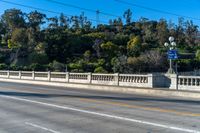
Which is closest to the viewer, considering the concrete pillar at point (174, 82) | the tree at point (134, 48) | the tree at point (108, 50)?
the concrete pillar at point (174, 82)

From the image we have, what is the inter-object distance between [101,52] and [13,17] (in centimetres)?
4681

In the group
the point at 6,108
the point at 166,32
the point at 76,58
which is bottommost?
the point at 6,108

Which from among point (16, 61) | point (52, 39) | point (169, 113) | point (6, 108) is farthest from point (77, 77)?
point (52, 39)

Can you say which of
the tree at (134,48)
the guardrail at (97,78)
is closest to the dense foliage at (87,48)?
the tree at (134,48)

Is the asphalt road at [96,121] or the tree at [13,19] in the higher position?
the tree at [13,19]

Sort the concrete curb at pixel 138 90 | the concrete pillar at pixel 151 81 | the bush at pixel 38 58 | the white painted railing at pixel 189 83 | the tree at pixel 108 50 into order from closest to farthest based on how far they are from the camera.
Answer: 1. the concrete curb at pixel 138 90
2. the white painted railing at pixel 189 83
3. the concrete pillar at pixel 151 81
4. the bush at pixel 38 58
5. the tree at pixel 108 50

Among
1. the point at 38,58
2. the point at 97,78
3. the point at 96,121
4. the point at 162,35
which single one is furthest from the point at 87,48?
the point at 96,121

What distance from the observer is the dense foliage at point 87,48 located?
73.0 meters

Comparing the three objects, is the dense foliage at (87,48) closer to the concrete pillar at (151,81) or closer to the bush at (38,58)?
the bush at (38,58)

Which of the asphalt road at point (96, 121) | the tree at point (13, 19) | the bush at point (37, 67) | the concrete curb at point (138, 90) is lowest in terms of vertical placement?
the asphalt road at point (96, 121)

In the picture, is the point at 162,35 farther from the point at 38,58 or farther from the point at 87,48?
the point at 38,58

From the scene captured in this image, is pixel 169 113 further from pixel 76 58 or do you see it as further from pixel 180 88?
pixel 76 58

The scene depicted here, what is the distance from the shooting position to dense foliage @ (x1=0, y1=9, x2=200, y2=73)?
73000 mm

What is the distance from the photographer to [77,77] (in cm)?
3856
